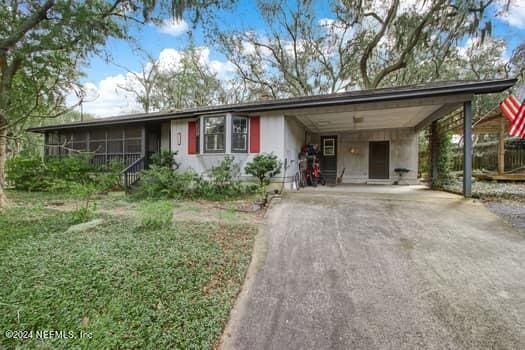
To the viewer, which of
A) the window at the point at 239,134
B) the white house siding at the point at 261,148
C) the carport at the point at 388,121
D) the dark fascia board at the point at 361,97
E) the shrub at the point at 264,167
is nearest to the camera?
the dark fascia board at the point at 361,97

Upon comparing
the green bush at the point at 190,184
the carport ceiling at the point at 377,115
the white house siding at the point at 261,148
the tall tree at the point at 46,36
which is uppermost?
the tall tree at the point at 46,36

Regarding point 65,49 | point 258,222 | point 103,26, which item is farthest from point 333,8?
point 258,222

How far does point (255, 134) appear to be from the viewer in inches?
308

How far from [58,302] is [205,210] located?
11.7ft

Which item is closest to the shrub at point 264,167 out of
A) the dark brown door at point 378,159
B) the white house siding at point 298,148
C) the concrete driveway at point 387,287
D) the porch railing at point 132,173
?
the white house siding at point 298,148

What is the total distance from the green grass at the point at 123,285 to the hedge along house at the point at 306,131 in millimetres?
2734

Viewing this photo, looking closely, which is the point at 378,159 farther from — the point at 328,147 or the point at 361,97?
the point at 361,97

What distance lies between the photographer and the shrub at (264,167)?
6.99 m

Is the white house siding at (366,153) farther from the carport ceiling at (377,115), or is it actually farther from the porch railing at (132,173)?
the porch railing at (132,173)

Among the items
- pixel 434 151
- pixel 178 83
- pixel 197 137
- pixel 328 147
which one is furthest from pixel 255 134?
pixel 178 83

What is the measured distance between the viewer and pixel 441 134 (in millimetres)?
8641

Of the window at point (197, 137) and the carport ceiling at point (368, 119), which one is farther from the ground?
the carport ceiling at point (368, 119)

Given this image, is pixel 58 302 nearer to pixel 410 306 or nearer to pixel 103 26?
pixel 410 306

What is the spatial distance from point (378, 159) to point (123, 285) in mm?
10848
